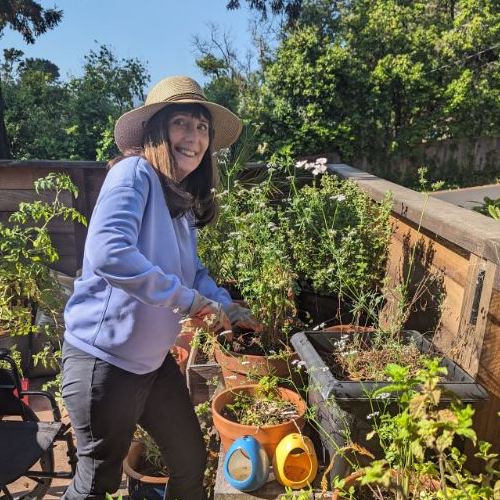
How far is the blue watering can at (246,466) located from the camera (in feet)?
6.05

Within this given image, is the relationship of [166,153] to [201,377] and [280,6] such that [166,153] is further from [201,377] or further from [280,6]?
[280,6]

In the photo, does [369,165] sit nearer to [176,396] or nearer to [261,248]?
[261,248]

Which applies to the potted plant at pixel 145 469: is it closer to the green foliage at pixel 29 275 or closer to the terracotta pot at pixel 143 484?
the terracotta pot at pixel 143 484

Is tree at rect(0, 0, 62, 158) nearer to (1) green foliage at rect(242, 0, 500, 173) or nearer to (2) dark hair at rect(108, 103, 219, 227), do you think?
(1) green foliage at rect(242, 0, 500, 173)

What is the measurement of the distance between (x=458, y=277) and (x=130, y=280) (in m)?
1.26

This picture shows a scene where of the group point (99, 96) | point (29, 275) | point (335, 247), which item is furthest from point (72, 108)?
point (335, 247)

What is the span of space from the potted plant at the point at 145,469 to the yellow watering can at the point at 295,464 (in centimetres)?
63

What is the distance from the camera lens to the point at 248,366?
226cm

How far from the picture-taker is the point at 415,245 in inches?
94.1

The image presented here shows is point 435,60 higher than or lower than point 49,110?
higher

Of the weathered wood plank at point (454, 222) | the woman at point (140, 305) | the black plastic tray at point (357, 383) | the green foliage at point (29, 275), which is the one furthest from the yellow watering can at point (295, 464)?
the green foliage at point (29, 275)

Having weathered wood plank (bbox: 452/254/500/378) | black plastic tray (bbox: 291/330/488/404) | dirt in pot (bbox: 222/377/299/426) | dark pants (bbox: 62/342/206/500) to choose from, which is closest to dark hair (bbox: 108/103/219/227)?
dark pants (bbox: 62/342/206/500)

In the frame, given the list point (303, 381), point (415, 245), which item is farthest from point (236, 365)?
point (415, 245)

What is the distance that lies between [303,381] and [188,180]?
1.05 metres
